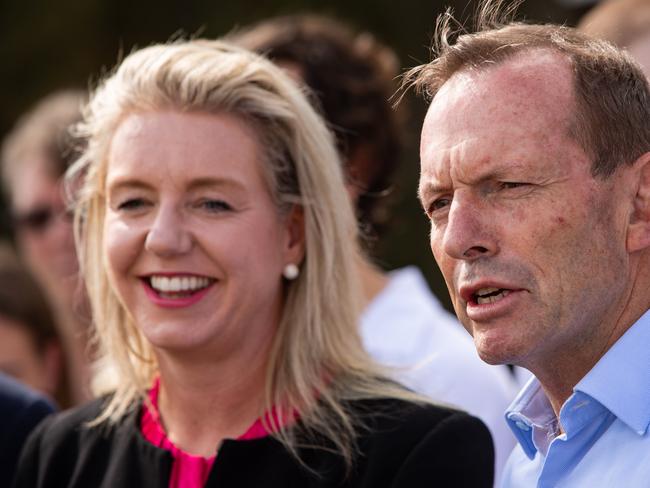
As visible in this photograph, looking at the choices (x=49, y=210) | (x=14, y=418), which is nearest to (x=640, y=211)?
(x=14, y=418)

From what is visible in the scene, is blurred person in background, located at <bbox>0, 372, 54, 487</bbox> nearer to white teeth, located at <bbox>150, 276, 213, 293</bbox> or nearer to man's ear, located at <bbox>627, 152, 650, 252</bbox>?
white teeth, located at <bbox>150, 276, 213, 293</bbox>

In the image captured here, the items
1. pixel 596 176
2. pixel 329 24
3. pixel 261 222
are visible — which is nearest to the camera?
pixel 596 176

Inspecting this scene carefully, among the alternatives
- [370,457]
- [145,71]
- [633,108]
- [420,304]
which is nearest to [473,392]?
[420,304]

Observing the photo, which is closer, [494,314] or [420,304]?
[494,314]

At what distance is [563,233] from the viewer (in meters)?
2.60

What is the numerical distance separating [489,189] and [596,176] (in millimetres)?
225

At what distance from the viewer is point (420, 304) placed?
4730 millimetres

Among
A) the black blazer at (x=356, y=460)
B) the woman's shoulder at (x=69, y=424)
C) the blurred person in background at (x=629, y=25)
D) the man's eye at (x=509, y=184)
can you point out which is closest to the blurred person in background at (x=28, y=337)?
the woman's shoulder at (x=69, y=424)

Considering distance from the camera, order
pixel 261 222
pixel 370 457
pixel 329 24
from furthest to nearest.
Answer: pixel 329 24 → pixel 261 222 → pixel 370 457

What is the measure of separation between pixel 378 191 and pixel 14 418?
1.66m

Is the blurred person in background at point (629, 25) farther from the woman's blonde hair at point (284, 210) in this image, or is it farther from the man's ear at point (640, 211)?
the man's ear at point (640, 211)

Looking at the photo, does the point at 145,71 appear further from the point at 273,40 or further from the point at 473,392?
the point at 473,392

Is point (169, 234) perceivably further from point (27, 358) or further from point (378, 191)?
point (27, 358)

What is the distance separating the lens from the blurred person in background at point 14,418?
13.2 ft
